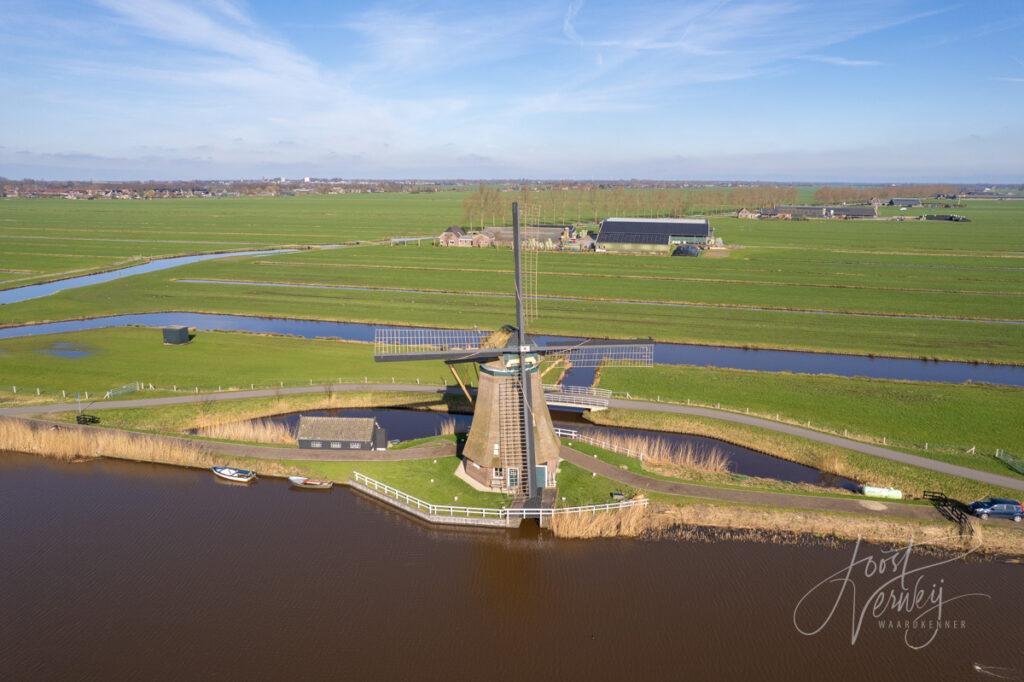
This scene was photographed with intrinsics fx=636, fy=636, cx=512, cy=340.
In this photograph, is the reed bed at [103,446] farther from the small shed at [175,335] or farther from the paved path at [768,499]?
the paved path at [768,499]

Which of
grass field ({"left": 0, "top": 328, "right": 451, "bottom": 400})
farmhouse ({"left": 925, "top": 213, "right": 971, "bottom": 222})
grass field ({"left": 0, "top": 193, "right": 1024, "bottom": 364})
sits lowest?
grass field ({"left": 0, "top": 328, "right": 451, "bottom": 400})

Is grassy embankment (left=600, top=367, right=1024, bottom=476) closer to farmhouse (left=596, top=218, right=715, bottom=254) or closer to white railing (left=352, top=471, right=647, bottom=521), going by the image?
white railing (left=352, top=471, right=647, bottom=521)

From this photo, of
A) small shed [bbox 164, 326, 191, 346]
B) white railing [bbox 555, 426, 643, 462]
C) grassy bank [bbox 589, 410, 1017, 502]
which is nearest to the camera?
grassy bank [bbox 589, 410, 1017, 502]

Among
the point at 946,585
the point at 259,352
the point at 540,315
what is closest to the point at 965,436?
the point at 946,585

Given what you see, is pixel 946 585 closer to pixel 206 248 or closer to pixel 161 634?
pixel 161 634

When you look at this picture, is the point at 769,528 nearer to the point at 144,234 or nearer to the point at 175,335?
the point at 175,335

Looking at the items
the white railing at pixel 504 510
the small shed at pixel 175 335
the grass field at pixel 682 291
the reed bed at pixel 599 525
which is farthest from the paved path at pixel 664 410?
the grass field at pixel 682 291

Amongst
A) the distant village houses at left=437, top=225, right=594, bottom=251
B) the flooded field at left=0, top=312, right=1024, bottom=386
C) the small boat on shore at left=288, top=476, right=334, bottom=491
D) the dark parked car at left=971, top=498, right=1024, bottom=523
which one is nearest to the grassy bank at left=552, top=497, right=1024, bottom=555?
the dark parked car at left=971, top=498, right=1024, bottom=523
